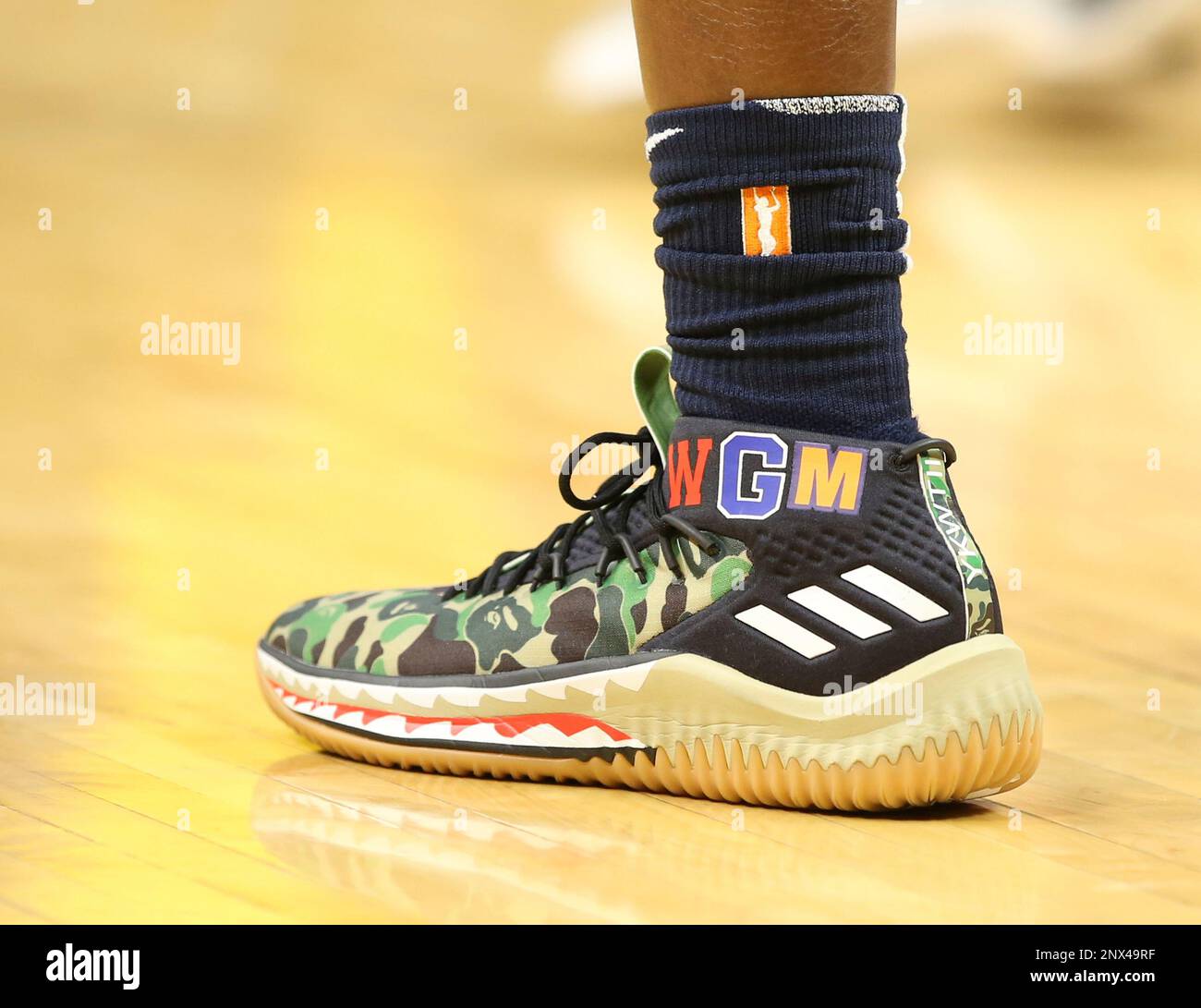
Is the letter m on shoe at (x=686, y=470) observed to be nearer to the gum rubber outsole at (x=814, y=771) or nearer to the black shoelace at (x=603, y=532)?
the black shoelace at (x=603, y=532)

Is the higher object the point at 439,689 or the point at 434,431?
the point at 434,431

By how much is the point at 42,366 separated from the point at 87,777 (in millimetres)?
1696

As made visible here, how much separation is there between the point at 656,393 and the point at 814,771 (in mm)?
279

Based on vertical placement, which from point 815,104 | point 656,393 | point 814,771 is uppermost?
point 815,104

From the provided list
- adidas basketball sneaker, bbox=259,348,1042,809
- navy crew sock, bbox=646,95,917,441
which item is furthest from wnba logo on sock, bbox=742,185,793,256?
adidas basketball sneaker, bbox=259,348,1042,809

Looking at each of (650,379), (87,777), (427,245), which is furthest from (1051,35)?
(87,777)

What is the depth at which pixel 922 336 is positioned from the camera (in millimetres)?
2412

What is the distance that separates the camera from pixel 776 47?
32.5 inches

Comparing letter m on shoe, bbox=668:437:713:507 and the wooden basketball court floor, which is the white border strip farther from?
the wooden basketball court floor

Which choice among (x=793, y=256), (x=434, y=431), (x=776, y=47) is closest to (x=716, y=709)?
(x=793, y=256)

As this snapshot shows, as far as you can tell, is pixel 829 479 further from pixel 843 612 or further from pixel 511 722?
pixel 511 722

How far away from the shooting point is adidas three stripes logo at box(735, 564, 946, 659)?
81 cm

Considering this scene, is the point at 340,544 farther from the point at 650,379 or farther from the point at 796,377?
the point at 796,377

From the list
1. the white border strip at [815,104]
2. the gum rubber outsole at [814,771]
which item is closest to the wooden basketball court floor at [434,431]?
the gum rubber outsole at [814,771]
